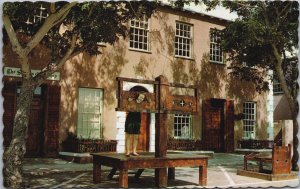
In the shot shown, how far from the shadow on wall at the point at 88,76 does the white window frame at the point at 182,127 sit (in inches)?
148

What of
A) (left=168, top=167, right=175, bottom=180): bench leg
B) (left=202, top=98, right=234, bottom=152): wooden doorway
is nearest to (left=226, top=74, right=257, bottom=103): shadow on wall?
(left=202, top=98, right=234, bottom=152): wooden doorway

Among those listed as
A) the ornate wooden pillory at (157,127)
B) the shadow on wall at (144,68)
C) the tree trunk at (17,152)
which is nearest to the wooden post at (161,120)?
the ornate wooden pillory at (157,127)

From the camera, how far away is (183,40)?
798 inches

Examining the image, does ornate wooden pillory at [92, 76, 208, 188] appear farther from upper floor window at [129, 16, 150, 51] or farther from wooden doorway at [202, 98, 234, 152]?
wooden doorway at [202, 98, 234, 152]

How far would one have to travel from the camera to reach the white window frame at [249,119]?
22.3 meters

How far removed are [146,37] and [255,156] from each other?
29.1 ft

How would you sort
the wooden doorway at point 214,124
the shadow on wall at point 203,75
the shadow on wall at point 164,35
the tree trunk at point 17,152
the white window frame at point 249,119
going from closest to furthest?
the tree trunk at point 17,152, the shadow on wall at point 164,35, the shadow on wall at point 203,75, the wooden doorway at point 214,124, the white window frame at point 249,119

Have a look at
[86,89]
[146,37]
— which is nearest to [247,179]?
[86,89]

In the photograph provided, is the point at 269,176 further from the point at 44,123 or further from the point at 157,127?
the point at 44,123

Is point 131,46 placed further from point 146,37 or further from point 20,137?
point 20,137

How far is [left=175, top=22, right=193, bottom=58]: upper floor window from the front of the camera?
65.9 ft

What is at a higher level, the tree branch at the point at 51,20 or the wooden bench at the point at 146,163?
the tree branch at the point at 51,20

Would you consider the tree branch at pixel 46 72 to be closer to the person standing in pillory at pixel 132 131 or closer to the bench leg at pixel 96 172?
the person standing in pillory at pixel 132 131

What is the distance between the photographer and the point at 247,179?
11164 mm
